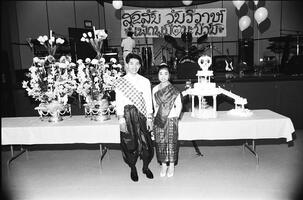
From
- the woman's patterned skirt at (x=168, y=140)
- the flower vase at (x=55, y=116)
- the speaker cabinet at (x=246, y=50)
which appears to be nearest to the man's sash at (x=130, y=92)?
the woman's patterned skirt at (x=168, y=140)

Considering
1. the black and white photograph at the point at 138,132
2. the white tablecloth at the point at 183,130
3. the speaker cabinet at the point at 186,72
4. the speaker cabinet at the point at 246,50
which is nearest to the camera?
the black and white photograph at the point at 138,132

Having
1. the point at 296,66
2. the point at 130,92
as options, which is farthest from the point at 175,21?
the point at 130,92

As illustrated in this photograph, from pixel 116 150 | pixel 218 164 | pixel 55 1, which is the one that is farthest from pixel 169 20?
pixel 218 164

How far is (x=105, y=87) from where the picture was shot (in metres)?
3.18

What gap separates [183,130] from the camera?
2885 millimetres

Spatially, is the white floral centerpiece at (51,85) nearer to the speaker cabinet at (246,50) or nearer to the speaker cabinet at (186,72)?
the speaker cabinet at (186,72)

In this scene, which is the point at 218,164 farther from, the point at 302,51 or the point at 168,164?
the point at 302,51

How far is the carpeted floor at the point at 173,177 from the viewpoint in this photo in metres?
2.57

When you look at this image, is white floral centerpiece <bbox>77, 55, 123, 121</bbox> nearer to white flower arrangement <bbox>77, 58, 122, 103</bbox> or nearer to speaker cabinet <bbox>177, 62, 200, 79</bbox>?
white flower arrangement <bbox>77, 58, 122, 103</bbox>

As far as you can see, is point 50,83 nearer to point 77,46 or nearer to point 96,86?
point 96,86

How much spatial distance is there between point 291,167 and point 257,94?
1.78m

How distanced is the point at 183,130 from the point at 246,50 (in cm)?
606

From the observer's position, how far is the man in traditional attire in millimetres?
2672

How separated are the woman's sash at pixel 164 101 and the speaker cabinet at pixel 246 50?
6.04m
